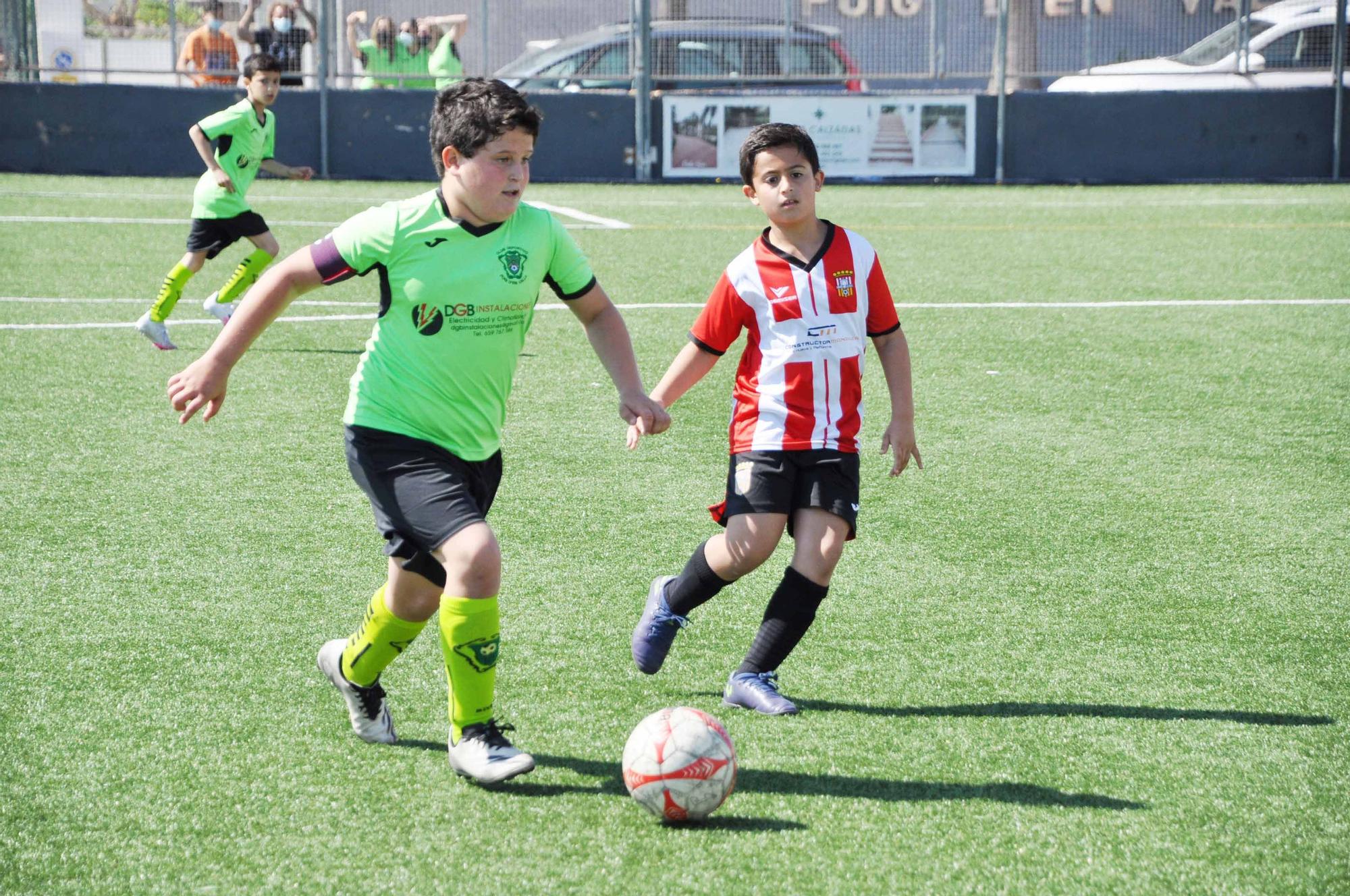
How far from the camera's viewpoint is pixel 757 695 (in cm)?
407

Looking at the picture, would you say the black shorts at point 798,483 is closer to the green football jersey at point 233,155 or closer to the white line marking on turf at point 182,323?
the white line marking on turf at point 182,323

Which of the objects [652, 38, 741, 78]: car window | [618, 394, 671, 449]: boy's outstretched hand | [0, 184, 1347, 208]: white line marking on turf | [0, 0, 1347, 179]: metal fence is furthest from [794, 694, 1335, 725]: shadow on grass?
[652, 38, 741, 78]: car window

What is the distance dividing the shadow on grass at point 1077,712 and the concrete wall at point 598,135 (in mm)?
17715

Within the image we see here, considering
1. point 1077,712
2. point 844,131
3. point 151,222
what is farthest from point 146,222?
point 1077,712

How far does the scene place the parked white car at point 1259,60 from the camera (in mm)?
21000

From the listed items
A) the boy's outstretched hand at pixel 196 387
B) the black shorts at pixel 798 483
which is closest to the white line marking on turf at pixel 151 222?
the black shorts at pixel 798 483

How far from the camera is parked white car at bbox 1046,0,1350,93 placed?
68.9ft

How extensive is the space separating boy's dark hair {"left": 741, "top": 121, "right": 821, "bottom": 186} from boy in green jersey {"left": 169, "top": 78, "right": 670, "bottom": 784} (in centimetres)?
74

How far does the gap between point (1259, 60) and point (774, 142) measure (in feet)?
64.1

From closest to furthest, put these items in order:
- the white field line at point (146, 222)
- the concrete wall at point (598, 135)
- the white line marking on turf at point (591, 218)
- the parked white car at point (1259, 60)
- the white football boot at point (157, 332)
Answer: the white football boot at point (157, 332), the white field line at point (146, 222), the white line marking on turf at point (591, 218), the concrete wall at point (598, 135), the parked white car at point (1259, 60)

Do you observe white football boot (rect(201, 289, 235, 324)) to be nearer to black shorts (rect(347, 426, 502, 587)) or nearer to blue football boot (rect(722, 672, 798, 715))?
black shorts (rect(347, 426, 502, 587))

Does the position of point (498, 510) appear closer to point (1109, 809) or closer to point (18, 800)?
point (18, 800)

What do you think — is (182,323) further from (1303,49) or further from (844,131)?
(1303,49)

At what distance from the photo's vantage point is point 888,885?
3105mm
